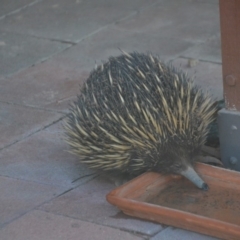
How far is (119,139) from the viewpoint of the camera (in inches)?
185

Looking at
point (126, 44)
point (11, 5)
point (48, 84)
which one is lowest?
point (48, 84)

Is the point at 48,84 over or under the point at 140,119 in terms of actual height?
under

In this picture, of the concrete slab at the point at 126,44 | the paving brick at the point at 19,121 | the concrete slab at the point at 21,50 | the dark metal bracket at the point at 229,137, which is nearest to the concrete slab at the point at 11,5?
the concrete slab at the point at 21,50

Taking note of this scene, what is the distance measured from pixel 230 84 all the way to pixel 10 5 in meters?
4.55

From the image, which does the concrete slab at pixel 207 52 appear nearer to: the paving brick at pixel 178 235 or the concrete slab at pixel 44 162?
the concrete slab at pixel 44 162

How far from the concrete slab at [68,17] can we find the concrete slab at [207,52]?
120 centimetres

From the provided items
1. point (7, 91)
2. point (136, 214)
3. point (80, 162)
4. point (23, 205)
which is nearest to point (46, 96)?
point (7, 91)

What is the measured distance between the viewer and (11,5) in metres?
8.84

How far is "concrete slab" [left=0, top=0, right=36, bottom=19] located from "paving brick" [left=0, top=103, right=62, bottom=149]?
8.17 feet

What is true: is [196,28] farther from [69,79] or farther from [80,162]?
[80,162]

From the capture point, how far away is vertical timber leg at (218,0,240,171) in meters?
4.67

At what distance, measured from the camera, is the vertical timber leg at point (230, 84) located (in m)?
4.67

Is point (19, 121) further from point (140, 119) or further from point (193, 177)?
point (193, 177)

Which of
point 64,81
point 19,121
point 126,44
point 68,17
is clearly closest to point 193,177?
point 19,121
